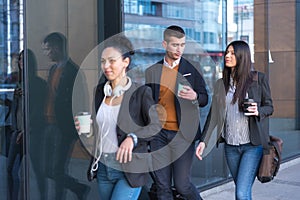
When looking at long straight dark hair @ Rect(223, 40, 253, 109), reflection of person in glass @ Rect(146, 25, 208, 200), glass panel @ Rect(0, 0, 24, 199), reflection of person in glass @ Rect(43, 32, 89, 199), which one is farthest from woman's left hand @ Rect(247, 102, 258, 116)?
glass panel @ Rect(0, 0, 24, 199)

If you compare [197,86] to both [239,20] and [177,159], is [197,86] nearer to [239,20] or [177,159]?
[177,159]

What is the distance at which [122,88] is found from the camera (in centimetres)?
356

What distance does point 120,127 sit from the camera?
3.48m

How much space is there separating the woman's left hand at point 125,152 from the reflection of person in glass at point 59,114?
1873 millimetres

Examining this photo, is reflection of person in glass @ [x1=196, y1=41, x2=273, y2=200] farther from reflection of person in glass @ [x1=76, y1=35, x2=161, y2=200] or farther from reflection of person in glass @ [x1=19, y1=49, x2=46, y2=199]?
reflection of person in glass @ [x1=19, y1=49, x2=46, y2=199]

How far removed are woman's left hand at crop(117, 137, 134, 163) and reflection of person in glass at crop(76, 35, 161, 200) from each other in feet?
0.20

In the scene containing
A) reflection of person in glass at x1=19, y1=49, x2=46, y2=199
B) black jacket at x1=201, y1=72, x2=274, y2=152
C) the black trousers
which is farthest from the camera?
reflection of person in glass at x1=19, y1=49, x2=46, y2=199

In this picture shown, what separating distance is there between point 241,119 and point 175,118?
0.58 metres

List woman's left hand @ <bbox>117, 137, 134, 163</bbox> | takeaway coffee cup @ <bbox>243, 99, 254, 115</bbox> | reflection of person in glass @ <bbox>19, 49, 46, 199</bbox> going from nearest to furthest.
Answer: woman's left hand @ <bbox>117, 137, 134, 163</bbox>, takeaway coffee cup @ <bbox>243, 99, 254, 115</bbox>, reflection of person in glass @ <bbox>19, 49, 46, 199</bbox>

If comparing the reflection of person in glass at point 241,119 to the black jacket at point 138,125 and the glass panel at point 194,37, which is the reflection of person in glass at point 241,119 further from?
the glass panel at point 194,37

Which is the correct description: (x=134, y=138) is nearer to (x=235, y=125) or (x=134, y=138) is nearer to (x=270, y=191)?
(x=235, y=125)

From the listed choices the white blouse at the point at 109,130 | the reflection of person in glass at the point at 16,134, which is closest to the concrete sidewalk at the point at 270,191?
the reflection of person in glass at the point at 16,134

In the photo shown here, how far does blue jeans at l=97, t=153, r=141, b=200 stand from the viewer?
11.5 ft

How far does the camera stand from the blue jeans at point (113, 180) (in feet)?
11.5
